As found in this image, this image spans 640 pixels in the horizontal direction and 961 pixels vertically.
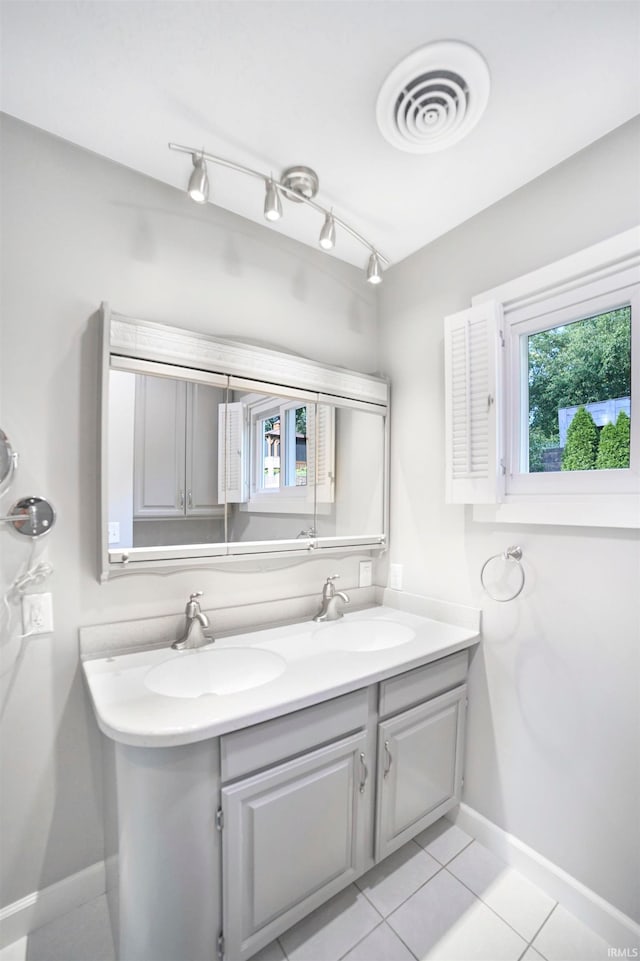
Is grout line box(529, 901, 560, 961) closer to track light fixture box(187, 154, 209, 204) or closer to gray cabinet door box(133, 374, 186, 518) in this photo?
gray cabinet door box(133, 374, 186, 518)

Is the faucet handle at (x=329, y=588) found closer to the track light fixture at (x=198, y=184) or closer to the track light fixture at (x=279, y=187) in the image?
the track light fixture at (x=279, y=187)

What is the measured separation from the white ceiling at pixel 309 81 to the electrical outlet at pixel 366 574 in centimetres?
159

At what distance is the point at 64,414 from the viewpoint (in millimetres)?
1315

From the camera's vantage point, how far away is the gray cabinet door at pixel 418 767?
1359mm

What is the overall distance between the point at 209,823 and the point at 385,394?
1743mm

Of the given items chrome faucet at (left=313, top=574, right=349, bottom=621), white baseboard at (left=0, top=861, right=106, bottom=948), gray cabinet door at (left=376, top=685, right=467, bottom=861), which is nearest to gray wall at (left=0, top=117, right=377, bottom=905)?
white baseboard at (left=0, top=861, right=106, bottom=948)

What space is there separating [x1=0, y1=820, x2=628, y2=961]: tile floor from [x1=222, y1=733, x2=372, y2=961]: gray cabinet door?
14cm

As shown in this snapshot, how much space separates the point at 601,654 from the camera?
1.30 meters

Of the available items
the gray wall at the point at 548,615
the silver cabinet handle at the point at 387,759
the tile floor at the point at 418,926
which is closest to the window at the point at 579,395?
the gray wall at the point at 548,615

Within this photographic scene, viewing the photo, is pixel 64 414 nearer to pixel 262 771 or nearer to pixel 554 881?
pixel 262 771

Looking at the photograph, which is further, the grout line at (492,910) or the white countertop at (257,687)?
the grout line at (492,910)

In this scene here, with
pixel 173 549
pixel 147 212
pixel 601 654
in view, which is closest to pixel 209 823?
pixel 173 549

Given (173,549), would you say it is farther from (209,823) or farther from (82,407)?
(209,823)

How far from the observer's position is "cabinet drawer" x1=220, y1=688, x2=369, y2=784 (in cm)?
103
